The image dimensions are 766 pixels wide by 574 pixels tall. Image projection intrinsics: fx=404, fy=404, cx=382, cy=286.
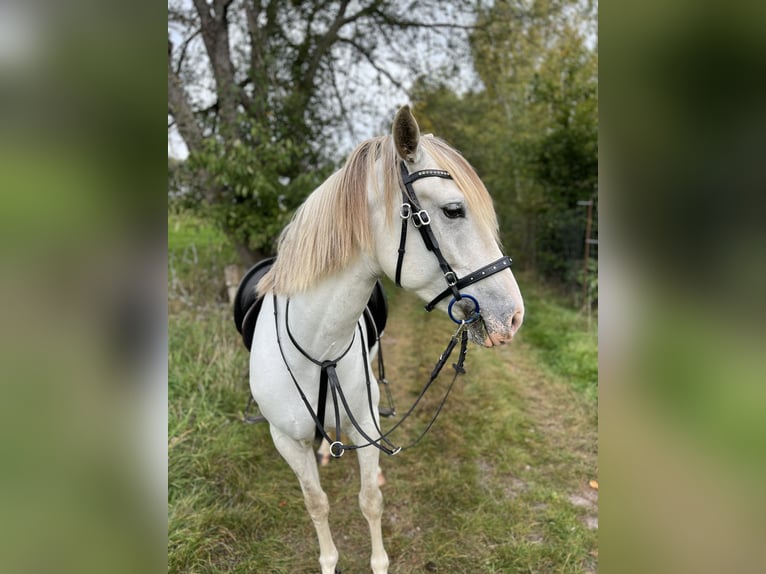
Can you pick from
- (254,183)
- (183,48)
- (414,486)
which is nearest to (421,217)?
(414,486)

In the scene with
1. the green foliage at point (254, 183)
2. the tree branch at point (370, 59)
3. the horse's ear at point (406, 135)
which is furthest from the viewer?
the tree branch at point (370, 59)

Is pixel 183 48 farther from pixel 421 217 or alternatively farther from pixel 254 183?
pixel 421 217

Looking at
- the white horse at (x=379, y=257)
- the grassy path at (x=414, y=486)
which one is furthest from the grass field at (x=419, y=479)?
the white horse at (x=379, y=257)

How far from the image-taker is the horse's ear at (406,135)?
132 centimetres

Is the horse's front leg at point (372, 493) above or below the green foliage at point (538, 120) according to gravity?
below

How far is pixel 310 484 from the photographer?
7.05 feet

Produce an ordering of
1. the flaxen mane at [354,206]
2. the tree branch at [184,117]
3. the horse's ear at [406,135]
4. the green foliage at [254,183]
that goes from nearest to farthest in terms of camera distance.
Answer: the horse's ear at [406,135], the flaxen mane at [354,206], the green foliage at [254,183], the tree branch at [184,117]

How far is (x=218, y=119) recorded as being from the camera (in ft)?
18.7

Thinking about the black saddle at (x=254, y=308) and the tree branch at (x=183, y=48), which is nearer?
the black saddle at (x=254, y=308)

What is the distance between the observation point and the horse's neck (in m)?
1.57

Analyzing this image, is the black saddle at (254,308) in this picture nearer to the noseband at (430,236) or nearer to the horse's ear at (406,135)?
the noseband at (430,236)
